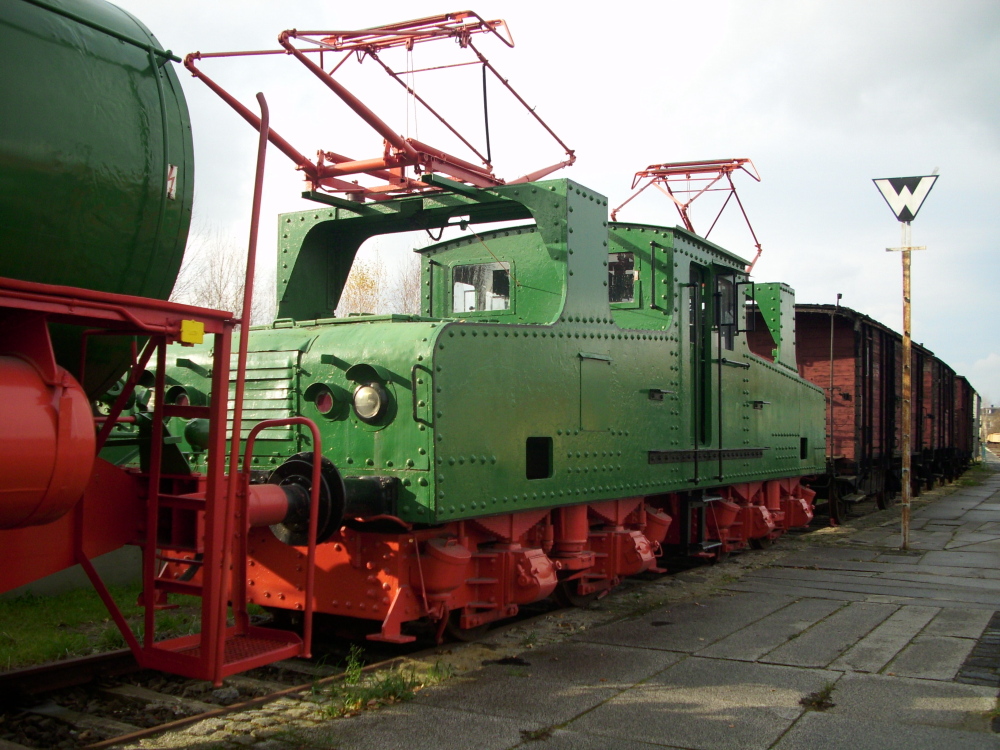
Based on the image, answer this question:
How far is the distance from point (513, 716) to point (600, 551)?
2757 mm

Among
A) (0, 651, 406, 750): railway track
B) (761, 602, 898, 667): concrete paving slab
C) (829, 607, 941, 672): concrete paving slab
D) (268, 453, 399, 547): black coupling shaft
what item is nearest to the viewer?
(0, 651, 406, 750): railway track

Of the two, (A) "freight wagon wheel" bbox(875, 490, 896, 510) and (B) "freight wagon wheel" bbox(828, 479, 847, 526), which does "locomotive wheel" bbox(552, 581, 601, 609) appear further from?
(A) "freight wagon wheel" bbox(875, 490, 896, 510)

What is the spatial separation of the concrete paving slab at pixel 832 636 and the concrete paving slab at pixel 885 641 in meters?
0.05

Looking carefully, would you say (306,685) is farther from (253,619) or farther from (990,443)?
(990,443)

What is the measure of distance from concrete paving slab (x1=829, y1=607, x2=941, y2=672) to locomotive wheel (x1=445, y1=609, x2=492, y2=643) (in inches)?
83.0

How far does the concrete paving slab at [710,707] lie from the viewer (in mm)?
4117

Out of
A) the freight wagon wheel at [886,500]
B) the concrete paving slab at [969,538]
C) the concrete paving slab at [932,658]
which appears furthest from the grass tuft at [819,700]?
the freight wagon wheel at [886,500]

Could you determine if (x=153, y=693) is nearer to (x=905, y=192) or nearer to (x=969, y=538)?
Answer: (x=905, y=192)

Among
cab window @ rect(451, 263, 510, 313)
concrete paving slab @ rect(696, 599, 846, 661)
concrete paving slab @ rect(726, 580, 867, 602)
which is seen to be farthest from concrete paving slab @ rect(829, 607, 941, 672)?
cab window @ rect(451, 263, 510, 313)

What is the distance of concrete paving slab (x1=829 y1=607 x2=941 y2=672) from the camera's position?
210 inches

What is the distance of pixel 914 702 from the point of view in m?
4.60

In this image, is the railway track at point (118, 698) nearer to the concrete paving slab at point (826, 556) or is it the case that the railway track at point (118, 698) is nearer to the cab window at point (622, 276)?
the cab window at point (622, 276)

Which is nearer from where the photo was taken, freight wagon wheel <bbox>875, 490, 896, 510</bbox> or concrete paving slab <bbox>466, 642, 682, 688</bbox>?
concrete paving slab <bbox>466, 642, 682, 688</bbox>

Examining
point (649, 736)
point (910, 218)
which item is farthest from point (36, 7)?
point (910, 218)
